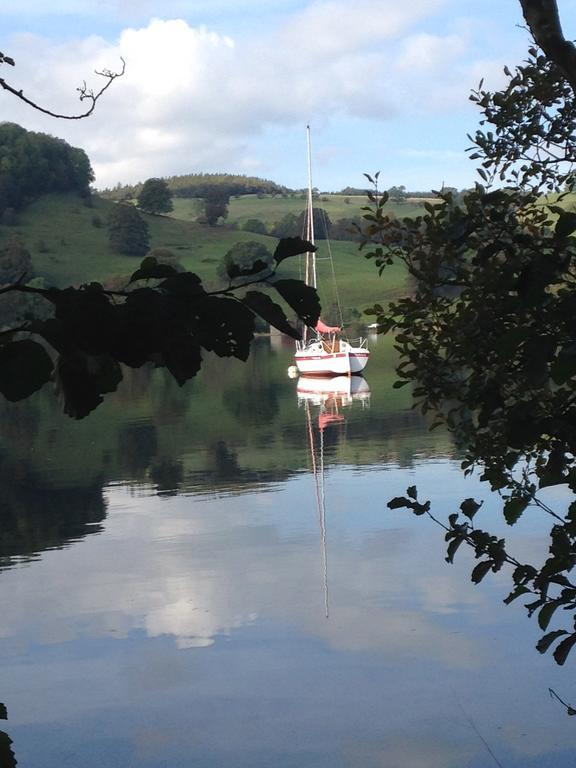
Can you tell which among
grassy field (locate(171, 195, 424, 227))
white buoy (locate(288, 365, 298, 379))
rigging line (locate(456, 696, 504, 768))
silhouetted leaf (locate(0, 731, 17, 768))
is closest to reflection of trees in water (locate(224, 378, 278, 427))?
white buoy (locate(288, 365, 298, 379))

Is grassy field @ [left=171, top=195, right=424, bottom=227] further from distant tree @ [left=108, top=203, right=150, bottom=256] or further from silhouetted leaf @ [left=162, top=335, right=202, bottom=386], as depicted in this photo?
silhouetted leaf @ [left=162, top=335, right=202, bottom=386]

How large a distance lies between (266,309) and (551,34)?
5.65ft

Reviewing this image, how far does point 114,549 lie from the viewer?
13.2m

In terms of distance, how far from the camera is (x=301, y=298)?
182 centimetres

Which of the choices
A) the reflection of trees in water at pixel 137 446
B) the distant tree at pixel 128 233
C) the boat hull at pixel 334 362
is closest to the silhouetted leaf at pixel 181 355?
the reflection of trees in water at pixel 137 446

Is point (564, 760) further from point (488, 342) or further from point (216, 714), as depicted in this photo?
point (488, 342)

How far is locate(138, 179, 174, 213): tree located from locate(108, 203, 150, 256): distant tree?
1757 centimetres

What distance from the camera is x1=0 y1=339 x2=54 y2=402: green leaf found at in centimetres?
159

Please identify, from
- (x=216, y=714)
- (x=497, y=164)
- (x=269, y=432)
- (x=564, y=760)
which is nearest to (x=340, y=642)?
(x=216, y=714)

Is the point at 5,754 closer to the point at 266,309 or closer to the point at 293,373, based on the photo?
the point at 266,309

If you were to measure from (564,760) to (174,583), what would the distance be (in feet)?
18.0

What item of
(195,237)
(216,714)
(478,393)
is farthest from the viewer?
(195,237)

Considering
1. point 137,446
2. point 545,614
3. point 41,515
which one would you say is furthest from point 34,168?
point 545,614

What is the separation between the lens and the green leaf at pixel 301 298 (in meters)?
1.81
